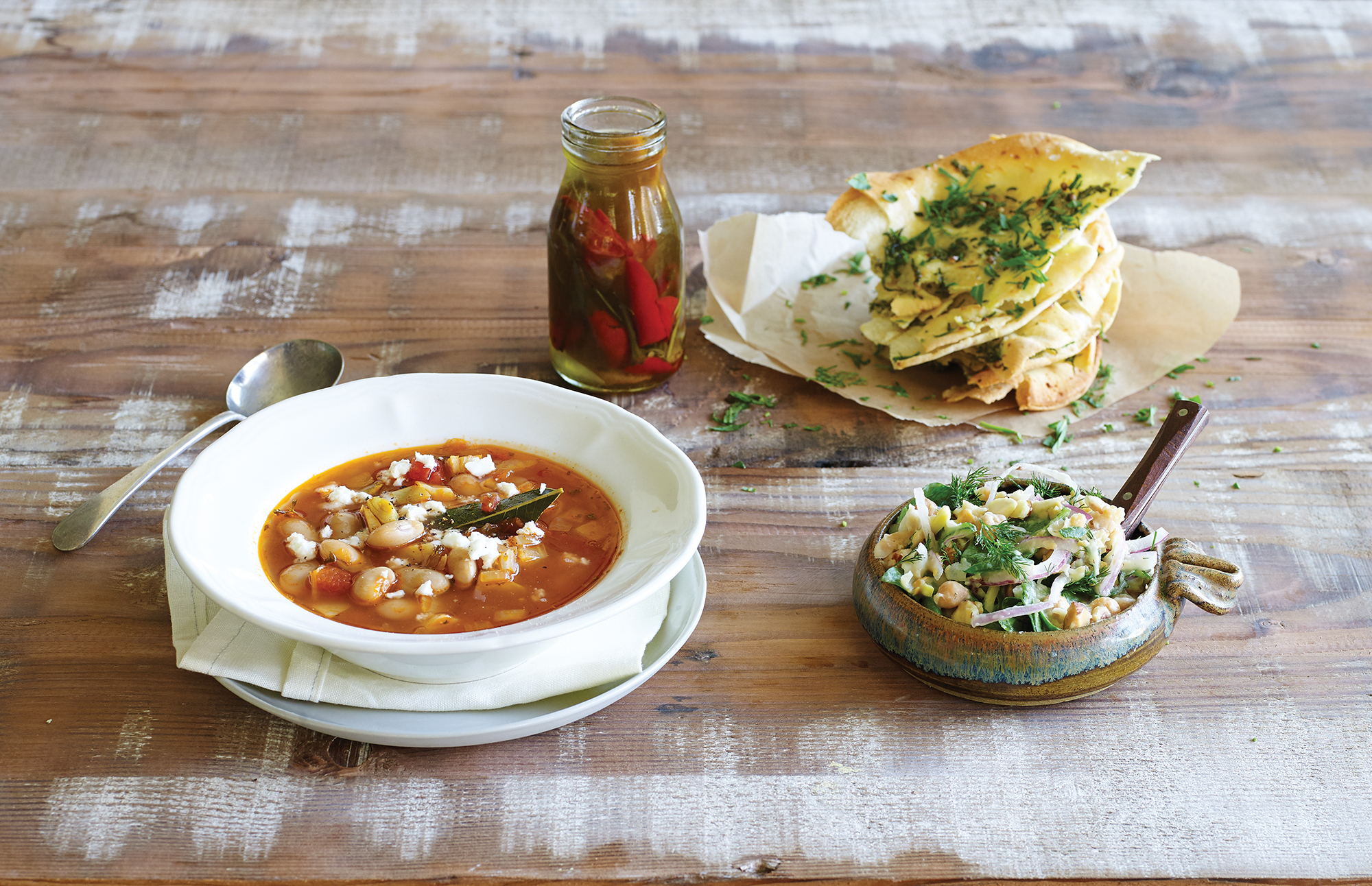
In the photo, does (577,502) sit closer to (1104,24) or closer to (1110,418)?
(1110,418)

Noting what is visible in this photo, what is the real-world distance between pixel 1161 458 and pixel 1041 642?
0.40 metres

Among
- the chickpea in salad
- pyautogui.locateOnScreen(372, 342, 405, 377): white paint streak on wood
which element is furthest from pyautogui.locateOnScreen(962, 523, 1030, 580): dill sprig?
pyautogui.locateOnScreen(372, 342, 405, 377): white paint streak on wood

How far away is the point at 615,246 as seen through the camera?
197cm

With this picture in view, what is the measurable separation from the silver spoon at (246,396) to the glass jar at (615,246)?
1.51 feet

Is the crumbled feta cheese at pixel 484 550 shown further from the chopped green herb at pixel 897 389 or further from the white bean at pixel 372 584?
the chopped green herb at pixel 897 389

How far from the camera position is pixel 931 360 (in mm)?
2234

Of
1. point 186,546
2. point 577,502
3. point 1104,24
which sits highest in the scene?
point 186,546

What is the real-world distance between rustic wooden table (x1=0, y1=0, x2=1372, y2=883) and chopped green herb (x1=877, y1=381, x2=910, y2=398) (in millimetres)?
75

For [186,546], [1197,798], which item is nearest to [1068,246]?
[1197,798]

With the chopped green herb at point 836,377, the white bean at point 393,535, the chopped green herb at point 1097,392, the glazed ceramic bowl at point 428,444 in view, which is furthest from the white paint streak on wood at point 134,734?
the chopped green herb at point 1097,392

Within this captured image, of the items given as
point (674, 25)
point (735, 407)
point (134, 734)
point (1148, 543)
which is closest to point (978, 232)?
point (735, 407)

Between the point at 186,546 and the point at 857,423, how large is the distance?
122cm

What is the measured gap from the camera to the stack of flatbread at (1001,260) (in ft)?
6.83

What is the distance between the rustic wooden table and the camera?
137cm
